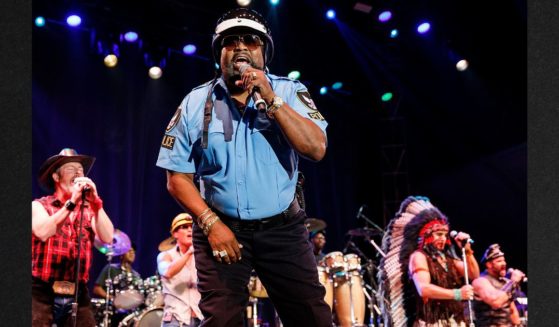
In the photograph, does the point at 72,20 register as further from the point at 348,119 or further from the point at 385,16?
the point at 348,119

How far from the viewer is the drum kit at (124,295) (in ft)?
29.6

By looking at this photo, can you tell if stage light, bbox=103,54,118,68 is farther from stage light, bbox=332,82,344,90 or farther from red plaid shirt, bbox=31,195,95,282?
red plaid shirt, bbox=31,195,95,282

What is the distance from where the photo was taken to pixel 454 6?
11305 millimetres

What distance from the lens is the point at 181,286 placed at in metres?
7.04

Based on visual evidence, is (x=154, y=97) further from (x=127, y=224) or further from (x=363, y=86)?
(x=363, y=86)

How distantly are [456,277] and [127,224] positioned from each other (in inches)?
237

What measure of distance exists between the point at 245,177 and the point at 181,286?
175 inches

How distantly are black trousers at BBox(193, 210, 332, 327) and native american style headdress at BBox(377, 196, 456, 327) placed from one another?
15.1 ft

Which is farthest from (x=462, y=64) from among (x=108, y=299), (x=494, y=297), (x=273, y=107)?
(x=273, y=107)

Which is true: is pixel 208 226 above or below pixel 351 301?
above

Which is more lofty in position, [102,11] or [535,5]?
[102,11]

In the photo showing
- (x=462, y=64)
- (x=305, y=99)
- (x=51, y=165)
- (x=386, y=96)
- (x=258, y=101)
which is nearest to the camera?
(x=258, y=101)

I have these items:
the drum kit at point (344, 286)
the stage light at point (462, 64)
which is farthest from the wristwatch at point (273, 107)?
the stage light at point (462, 64)

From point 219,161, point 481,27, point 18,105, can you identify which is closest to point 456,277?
point 219,161
